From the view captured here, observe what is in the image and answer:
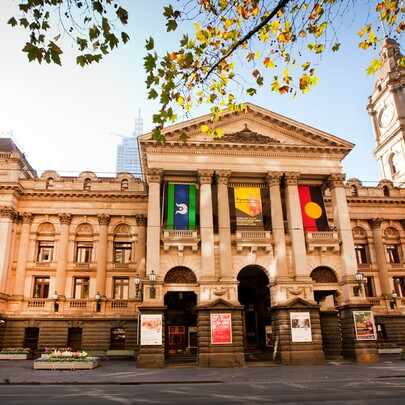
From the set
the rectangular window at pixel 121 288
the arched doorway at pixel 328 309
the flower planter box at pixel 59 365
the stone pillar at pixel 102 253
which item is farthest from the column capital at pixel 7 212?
the arched doorway at pixel 328 309

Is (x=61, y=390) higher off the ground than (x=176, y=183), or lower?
lower

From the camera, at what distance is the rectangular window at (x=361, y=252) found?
4397 cm

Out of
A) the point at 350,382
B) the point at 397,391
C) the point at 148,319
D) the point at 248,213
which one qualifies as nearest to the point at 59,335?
the point at 148,319

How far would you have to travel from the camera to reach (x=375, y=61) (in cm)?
877

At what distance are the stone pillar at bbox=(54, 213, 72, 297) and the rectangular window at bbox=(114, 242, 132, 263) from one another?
15.8 ft

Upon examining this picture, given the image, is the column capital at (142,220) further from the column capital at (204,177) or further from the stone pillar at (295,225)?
the stone pillar at (295,225)

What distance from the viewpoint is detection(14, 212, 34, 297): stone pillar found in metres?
37.9

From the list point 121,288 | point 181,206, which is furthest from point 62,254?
point 181,206

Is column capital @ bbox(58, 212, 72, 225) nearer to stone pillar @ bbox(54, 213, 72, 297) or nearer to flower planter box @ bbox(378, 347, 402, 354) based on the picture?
stone pillar @ bbox(54, 213, 72, 297)

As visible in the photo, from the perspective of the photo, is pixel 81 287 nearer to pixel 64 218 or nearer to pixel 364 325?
pixel 64 218

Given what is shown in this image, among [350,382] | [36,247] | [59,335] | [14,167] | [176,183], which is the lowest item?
[350,382]

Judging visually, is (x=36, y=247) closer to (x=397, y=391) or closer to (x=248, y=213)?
(x=248, y=213)

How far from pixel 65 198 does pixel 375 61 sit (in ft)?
122

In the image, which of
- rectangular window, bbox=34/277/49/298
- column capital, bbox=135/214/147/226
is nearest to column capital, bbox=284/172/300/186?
column capital, bbox=135/214/147/226
